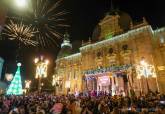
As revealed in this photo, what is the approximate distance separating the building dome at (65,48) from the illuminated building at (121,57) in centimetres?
1031

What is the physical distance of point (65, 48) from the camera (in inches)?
2066

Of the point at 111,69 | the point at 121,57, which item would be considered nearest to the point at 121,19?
the point at 121,57

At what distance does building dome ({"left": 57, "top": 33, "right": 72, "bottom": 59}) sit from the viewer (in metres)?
50.8

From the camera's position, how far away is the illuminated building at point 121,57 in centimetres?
2726

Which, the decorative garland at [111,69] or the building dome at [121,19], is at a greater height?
the building dome at [121,19]

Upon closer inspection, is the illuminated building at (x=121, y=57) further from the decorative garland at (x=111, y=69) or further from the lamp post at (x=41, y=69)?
the lamp post at (x=41, y=69)

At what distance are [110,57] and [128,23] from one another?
349 inches

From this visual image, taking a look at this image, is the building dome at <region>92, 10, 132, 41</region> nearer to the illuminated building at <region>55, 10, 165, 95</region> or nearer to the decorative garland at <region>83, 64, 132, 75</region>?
the illuminated building at <region>55, 10, 165, 95</region>

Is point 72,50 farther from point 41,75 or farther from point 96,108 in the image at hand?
point 96,108

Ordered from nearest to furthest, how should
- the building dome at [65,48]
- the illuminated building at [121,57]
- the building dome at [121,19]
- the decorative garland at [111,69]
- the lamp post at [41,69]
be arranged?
the lamp post at [41,69] < the illuminated building at [121,57] < the decorative garland at [111,69] < the building dome at [121,19] < the building dome at [65,48]

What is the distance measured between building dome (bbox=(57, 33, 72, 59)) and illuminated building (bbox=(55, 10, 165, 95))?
10.3m

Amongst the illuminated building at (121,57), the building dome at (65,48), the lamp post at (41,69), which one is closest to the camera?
the lamp post at (41,69)

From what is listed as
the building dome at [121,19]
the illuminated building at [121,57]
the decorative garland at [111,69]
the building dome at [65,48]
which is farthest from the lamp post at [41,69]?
the building dome at [65,48]

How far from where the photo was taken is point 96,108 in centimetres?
1180
